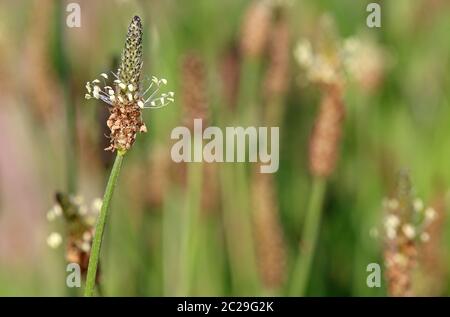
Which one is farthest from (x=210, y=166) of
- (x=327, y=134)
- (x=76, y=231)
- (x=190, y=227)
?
(x=76, y=231)

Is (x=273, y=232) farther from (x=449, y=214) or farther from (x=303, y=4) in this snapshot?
(x=303, y=4)

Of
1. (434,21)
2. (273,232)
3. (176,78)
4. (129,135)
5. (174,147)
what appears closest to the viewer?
(129,135)

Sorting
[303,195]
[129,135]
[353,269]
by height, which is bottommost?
[353,269]

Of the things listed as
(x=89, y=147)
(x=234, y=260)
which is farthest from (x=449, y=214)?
(x=89, y=147)

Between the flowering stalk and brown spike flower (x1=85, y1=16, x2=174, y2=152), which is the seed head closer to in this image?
brown spike flower (x1=85, y1=16, x2=174, y2=152)

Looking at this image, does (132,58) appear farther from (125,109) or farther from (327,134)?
(327,134)

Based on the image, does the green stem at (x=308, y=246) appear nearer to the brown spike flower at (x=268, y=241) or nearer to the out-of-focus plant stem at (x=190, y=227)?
the brown spike flower at (x=268, y=241)

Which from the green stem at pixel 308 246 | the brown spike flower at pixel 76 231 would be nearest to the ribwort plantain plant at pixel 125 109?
the brown spike flower at pixel 76 231
